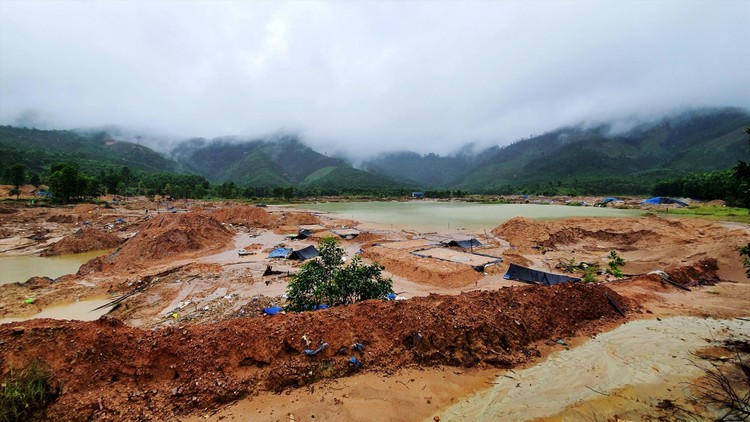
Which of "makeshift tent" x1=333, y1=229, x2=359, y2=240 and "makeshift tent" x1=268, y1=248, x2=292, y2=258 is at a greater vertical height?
"makeshift tent" x1=333, y1=229, x2=359, y2=240

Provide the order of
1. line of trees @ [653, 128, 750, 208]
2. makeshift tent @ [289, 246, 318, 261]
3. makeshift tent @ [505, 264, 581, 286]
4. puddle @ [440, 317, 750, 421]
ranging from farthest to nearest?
line of trees @ [653, 128, 750, 208], makeshift tent @ [289, 246, 318, 261], makeshift tent @ [505, 264, 581, 286], puddle @ [440, 317, 750, 421]

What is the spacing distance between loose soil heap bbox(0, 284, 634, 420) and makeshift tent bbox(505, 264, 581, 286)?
839 cm

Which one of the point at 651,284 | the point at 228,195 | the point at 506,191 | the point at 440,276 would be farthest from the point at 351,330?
the point at 506,191

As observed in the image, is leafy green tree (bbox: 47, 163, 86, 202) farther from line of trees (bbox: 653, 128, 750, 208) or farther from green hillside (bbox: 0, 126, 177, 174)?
line of trees (bbox: 653, 128, 750, 208)

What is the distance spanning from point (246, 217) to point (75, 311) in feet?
107

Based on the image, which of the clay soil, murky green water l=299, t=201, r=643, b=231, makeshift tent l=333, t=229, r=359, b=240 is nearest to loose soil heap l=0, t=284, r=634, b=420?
the clay soil

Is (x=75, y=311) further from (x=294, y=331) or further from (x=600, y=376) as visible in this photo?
(x=600, y=376)

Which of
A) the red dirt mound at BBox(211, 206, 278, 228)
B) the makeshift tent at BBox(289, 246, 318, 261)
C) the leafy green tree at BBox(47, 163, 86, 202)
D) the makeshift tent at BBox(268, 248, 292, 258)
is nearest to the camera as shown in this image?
the makeshift tent at BBox(289, 246, 318, 261)

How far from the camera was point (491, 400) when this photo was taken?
621 centimetres

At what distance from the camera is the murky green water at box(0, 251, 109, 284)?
19.6m

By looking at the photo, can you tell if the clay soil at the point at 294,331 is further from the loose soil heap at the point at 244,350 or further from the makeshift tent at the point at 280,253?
the makeshift tent at the point at 280,253

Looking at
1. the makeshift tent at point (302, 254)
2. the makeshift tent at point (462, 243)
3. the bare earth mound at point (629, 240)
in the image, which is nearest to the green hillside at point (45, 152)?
the makeshift tent at point (302, 254)

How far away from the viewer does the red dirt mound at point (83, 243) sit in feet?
82.5

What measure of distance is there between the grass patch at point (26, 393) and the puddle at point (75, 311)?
9103 mm
